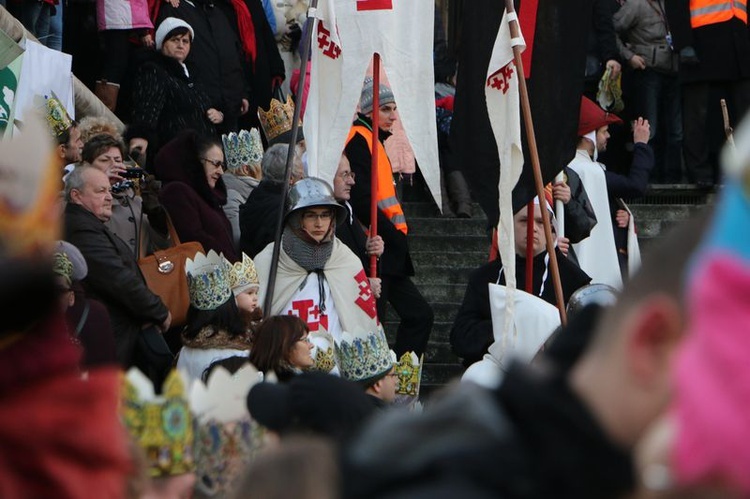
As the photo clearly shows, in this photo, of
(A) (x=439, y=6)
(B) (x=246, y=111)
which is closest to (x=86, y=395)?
(B) (x=246, y=111)

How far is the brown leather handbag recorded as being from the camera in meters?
9.08

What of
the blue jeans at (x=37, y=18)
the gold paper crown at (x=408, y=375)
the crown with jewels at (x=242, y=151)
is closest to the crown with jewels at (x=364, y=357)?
the gold paper crown at (x=408, y=375)

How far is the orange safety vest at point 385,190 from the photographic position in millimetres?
11297

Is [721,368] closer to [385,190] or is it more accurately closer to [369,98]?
[385,190]

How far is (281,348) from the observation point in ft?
26.2

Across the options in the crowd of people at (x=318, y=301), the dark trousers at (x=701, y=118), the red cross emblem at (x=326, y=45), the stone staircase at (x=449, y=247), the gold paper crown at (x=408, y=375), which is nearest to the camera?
the crowd of people at (x=318, y=301)

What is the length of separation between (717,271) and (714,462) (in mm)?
229

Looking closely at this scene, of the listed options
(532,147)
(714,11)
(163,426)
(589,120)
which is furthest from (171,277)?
(714,11)

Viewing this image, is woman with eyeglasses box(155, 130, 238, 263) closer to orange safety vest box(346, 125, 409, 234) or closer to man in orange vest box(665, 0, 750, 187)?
orange safety vest box(346, 125, 409, 234)

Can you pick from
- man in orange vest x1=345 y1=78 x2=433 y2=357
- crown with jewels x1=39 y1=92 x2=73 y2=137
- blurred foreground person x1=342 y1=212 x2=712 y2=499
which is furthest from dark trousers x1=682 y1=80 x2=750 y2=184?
blurred foreground person x1=342 y1=212 x2=712 y2=499

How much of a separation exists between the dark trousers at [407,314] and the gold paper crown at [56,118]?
7.99ft

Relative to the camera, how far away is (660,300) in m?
2.22

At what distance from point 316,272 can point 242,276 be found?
649mm

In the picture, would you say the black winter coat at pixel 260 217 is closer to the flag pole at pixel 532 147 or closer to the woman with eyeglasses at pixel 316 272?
the woman with eyeglasses at pixel 316 272
